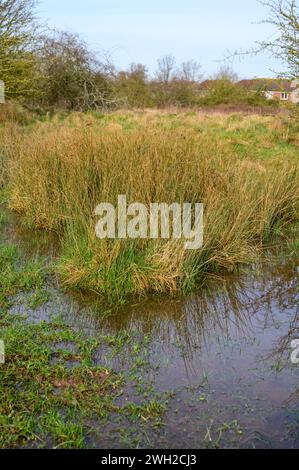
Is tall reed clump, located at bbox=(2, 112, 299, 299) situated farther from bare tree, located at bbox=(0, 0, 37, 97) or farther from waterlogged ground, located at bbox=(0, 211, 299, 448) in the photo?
bare tree, located at bbox=(0, 0, 37, 97)

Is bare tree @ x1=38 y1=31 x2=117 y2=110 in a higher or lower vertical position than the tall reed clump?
higher

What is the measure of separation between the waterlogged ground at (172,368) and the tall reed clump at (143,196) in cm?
29

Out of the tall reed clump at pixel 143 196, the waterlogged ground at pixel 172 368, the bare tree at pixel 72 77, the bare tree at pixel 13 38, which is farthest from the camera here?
the bare tree at pixel 72 77

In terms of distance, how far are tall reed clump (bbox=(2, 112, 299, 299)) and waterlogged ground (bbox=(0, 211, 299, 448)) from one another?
0.96 ft

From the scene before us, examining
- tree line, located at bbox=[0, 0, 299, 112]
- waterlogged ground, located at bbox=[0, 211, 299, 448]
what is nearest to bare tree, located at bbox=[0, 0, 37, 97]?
tree line, located at bbox=[0, 0, 299, 112]

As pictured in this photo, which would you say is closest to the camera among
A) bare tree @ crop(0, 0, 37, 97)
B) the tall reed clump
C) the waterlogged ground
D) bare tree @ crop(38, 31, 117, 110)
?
the waterlogged ground

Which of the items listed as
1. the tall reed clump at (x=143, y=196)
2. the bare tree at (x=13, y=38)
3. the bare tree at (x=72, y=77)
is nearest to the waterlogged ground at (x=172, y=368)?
the tall reed clump at (x=143, y=196)

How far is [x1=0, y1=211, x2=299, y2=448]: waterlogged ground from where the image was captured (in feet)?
9.18

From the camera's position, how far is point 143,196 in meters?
5.23

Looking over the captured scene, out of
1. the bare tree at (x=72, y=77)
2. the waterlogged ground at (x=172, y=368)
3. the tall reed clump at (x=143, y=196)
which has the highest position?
the bare tree at (x=72, y=77)

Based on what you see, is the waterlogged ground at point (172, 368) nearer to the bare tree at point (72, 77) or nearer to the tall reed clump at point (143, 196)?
the tall reed clump at point (143, 196)

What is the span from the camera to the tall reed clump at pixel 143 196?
471cm

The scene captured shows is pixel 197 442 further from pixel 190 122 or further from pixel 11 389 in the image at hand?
pixel 190 122

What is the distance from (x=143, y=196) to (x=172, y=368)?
2.22 metres
